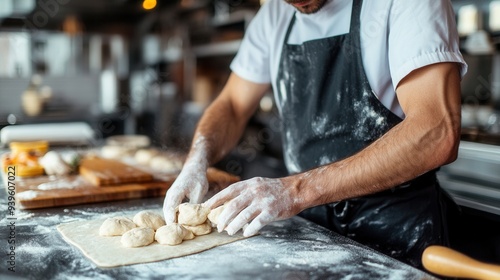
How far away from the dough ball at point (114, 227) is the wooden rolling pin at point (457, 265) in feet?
2.91

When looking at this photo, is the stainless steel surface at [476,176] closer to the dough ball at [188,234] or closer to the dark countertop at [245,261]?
the dark countertop at [245,261]

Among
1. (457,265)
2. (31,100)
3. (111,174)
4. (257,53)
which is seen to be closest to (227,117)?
(257,53)

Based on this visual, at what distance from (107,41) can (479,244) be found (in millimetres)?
7180

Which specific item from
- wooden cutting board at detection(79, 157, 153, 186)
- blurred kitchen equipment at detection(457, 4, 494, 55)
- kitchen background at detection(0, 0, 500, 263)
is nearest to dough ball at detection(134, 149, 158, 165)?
wooden cutting board at detection(79, 157, 153, 186)

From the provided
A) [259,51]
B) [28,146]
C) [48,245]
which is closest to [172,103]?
[28,146]

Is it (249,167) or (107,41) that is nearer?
(249,167)

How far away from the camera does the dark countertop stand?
4.08 feet

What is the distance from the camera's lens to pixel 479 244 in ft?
8.76

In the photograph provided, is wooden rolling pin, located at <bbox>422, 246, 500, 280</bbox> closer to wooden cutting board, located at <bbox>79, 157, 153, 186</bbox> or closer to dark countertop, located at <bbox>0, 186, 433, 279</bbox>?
dark countertop, located at <bbox>0, 186, 433, 279</bbox>

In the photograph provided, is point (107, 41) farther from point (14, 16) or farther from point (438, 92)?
point (438, 92)

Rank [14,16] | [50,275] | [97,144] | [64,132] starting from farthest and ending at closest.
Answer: [14,16] → [64,132] → [97,144] → [50,275]

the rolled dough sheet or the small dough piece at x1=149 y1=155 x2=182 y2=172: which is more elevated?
the rolled dough sheet

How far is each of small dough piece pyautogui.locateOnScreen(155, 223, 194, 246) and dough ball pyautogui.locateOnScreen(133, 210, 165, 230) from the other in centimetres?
10

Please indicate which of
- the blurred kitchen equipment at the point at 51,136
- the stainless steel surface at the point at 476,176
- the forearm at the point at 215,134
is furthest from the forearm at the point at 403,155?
the blurred kitchen equipment at the point at 51,136
